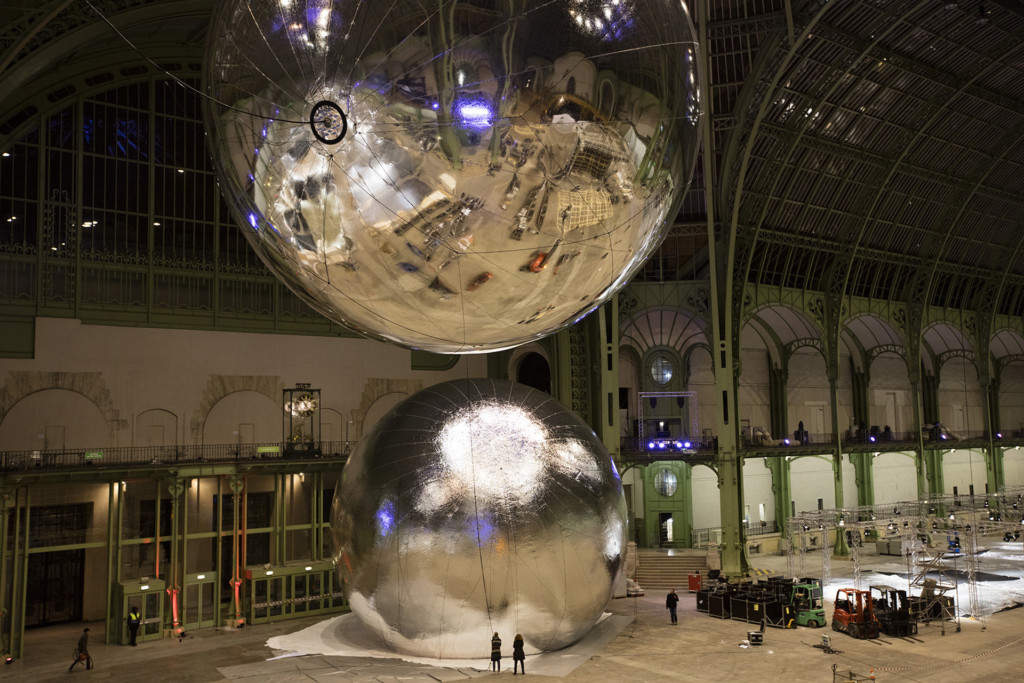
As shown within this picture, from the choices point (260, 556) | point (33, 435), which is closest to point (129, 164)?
point (33, 435)

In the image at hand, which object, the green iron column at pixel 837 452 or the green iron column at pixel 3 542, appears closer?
the green iron column at pixel 3 542

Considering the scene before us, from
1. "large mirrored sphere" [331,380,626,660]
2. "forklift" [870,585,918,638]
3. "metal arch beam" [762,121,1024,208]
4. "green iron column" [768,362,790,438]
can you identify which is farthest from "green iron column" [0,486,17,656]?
"green iron column" [768,362,790,438]

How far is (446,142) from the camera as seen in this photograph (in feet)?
11.0

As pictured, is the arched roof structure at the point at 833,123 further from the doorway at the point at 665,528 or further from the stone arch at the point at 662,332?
the doorway at the point at 665,528

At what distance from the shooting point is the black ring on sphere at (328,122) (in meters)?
3.40

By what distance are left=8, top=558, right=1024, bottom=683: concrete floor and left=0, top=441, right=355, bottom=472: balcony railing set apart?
5.01 metres

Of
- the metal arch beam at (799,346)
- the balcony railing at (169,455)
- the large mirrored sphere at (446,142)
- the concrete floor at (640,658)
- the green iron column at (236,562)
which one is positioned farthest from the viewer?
the metal arch beam at (799,346)

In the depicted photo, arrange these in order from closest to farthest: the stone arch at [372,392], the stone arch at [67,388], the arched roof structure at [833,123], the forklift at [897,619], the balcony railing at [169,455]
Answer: the forklift at [897,619], the balcony railing at [169,455], the stone arch at [67,388], the arched roof structure at [833,123], the stone arch at [372,392]

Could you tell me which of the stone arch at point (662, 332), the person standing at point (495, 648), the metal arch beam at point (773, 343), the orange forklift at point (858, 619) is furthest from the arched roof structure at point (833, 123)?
the person standing at point (495, 648)

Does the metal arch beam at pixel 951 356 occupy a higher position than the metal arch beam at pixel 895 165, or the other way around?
the metal arch beam at pixel 895 165

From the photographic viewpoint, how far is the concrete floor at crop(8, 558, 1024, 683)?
742 inches

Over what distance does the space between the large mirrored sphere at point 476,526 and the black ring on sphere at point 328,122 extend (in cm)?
1332

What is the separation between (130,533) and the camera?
2827 cm

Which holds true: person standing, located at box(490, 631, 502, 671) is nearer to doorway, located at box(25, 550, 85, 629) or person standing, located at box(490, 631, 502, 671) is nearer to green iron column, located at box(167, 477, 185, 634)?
green iron column, located at box(167, 477, 185, 634)
